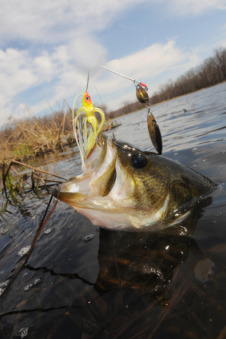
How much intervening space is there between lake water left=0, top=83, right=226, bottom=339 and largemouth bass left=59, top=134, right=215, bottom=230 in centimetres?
25

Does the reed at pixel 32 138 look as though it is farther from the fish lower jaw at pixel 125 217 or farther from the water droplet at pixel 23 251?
the fish lower jaw at pixel 125 217

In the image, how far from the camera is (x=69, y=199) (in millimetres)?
1595

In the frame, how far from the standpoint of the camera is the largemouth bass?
1.58m

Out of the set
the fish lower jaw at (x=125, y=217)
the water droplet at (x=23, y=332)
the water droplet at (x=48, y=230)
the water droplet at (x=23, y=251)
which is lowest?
the water droplet at (x=23, y=332)

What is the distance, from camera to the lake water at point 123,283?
3.82 feet

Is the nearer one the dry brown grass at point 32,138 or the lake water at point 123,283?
the lake water at point 123,283

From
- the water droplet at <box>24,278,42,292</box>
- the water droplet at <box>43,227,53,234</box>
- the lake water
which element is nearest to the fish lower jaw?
the lake water

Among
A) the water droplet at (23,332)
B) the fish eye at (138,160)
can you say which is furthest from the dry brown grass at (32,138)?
the water droplet at (23,332)

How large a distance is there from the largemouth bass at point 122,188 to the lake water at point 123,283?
254mm

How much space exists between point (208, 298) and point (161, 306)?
0.26m

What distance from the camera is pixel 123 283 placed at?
4.84 ft

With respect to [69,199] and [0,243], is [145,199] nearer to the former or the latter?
[69,199]

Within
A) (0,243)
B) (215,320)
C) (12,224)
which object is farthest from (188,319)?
(12,224)

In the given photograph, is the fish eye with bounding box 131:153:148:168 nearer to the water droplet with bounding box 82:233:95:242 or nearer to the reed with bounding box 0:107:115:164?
the water droplet with bounding box 82:233:95:242
